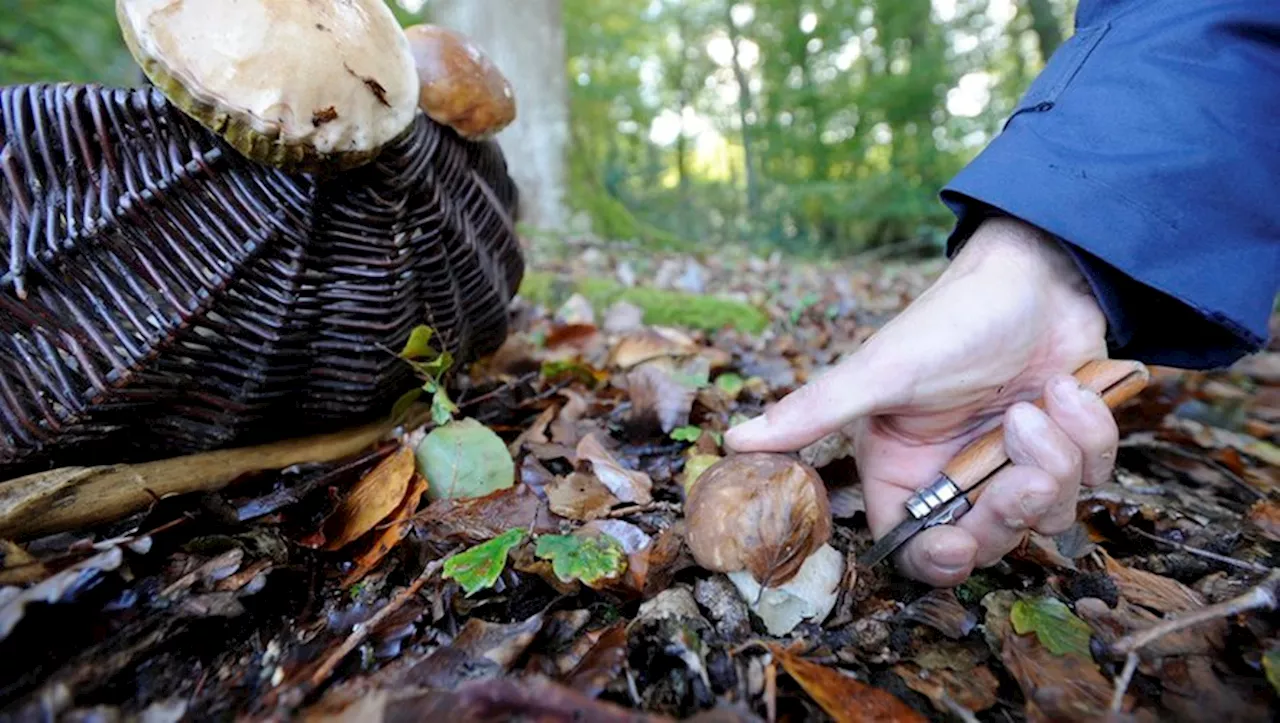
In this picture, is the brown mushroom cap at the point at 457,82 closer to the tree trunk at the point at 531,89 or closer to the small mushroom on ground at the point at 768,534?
the small mushroom on ground at the point at 768,534

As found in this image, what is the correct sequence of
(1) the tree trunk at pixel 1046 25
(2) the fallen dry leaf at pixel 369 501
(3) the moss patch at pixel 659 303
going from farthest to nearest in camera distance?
(1) the tree trunk at pixel 1046 25 → (3) the moss patch at pixel 659 303 → (2) the fallen dry leaf at pixel 369 501

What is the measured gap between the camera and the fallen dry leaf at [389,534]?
1.10m

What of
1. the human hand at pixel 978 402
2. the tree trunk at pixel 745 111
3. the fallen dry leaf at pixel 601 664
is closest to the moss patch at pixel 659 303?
Result: the human hand at pixel 978 402

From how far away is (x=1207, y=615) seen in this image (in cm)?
88

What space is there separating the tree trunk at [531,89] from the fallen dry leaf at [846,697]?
14.0 feet

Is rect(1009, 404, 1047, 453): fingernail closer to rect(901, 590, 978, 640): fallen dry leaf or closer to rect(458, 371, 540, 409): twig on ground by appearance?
rect(901, 590, 978, 640): fallen dry leaf

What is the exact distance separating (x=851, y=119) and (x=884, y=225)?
1767 mm

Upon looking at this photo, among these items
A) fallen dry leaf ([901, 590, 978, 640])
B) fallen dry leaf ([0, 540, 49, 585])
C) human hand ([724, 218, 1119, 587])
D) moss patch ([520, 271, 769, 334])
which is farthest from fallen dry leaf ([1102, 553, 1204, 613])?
moss patch ([520, 271, 769, 334])

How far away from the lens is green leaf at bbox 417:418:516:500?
127cm

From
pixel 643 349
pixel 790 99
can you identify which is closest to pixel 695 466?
pixel 643 349

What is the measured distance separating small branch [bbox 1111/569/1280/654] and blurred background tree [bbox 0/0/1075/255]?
4340 mm

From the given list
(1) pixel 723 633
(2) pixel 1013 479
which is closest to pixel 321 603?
(1) pixel 723 633

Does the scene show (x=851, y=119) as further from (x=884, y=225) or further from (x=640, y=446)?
(x=640, y=446)

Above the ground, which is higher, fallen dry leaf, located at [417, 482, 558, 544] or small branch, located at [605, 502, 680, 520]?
fallen dry leaf, located at [417, 482, 558, 544]
